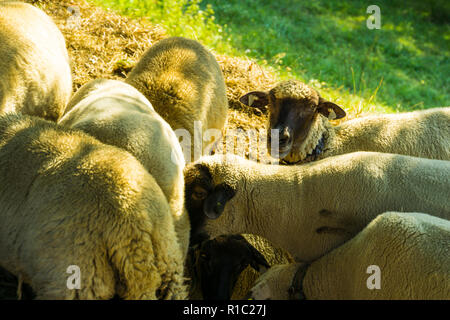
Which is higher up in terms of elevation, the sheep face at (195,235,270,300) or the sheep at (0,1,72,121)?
the sheep at (0,1,72,121)

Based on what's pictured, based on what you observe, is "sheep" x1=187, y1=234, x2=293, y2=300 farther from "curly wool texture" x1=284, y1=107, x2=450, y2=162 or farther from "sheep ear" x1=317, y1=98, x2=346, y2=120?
"sheep ear" x1=317, y1=98, x2=346, y2=120

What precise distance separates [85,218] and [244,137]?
12.1 ft

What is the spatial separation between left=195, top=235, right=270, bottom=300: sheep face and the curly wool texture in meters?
1.55

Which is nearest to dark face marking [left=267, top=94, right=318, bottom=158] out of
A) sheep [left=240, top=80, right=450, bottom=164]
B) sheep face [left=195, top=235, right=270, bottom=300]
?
sheep [left=240, top=80, right=450, bottom=164]

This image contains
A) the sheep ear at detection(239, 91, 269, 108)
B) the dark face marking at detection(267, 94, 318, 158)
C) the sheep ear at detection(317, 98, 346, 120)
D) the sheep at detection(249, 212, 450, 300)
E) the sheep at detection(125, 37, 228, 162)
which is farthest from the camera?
the sheep ear at detection(239, 91, 269, 108)

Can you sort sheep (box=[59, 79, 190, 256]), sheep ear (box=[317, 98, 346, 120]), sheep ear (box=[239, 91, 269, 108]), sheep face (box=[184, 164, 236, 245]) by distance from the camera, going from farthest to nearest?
sheep ear (box=[239, 91, 269, 108]), sheep ear (box=[317, 98, 346, 120]), sheep face (box=[184, 164, 236, 245]), sheep (box=[59, 79, 190, 256])

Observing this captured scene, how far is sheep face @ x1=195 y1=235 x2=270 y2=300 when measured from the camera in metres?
3.76

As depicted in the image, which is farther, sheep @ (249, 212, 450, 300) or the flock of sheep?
sheep @ (249, 212, 450, 300)

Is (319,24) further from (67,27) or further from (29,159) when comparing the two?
(29,159)

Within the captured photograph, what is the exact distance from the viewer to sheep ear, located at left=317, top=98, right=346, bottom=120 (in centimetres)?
534

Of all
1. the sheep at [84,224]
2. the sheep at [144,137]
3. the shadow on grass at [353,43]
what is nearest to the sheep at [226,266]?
the sheep at [144,137]

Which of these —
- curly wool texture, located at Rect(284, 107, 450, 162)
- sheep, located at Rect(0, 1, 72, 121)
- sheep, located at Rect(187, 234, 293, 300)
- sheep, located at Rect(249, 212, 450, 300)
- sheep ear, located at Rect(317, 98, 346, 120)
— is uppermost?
sheep, located at Rect(0, 1, 72, 121)

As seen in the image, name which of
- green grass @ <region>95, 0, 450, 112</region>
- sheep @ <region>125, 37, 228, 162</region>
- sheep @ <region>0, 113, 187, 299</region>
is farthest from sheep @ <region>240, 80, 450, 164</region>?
sheep @ <region>0, 113, 187, 299</region>

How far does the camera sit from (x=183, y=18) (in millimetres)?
8203
